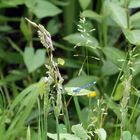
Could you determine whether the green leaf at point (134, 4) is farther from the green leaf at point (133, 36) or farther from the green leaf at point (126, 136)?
the green leaf at point (126, 136)

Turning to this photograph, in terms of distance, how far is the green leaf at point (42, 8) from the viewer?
2105mm

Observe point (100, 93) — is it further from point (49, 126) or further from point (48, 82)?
point (48, 82)

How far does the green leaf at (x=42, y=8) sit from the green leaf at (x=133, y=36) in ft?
1.45

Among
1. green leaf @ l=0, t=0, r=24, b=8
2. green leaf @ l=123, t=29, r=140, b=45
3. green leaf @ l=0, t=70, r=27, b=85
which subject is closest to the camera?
green leaf @ l=123, t=29, r=140, b=45

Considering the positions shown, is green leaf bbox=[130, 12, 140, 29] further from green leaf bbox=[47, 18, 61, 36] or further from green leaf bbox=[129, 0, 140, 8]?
green leaf bbox=[47, 18, 61, 36]

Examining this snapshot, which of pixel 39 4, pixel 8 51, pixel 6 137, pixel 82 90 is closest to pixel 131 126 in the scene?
pixel 82 90

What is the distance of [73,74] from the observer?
2.31 meters

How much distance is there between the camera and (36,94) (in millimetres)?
1528

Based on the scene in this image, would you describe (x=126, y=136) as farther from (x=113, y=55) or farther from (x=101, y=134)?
(x=113, y=55)

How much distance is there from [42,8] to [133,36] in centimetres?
53

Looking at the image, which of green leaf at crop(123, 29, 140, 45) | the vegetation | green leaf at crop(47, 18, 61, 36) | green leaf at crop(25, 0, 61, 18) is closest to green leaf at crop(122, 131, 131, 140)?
the vegetation

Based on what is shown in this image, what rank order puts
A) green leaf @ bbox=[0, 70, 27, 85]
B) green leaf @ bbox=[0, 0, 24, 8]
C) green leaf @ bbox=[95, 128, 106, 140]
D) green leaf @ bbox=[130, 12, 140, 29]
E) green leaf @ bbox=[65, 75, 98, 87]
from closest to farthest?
green leaf @ bbox=[95, 128, 106, 140]
green leaf @ bbox=[130, 12, 140, 29]
green leaf @ bbox=[65, 75, 98, 87]
green leaf @ bbox=[0, 0, 24, 8]
green leaf @ bbox=[0, 70, 27, 85]

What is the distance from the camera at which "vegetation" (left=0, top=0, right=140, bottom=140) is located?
136cm

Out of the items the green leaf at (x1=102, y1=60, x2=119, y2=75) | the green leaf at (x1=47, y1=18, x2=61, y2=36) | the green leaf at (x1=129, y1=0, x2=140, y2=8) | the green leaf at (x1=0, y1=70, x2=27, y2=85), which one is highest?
the green leaf at (x1=129, y1=0, x2=140, y2=8)
